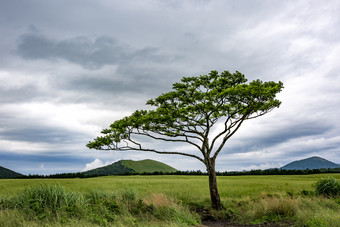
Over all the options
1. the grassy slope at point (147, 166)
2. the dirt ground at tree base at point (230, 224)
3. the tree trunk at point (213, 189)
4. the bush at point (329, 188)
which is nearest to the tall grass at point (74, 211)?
the dirt ground at tree base at point (230, 224)

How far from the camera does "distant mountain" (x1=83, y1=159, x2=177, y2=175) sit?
15088 centimetres

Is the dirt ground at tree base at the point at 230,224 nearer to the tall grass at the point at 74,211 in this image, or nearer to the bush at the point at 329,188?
the tall grass at the point at 74,211

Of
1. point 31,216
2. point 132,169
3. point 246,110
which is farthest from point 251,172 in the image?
point 132,169

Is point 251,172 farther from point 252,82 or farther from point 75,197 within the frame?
point 75,197

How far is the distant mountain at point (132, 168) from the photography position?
495 ft

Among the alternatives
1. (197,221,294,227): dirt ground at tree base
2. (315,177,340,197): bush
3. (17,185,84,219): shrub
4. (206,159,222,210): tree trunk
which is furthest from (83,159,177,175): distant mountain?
(17,185,84,219): shrub

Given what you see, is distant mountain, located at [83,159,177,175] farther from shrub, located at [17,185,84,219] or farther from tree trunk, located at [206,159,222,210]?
shrub, located at [17,185,84,219]

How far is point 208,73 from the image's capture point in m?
19.7

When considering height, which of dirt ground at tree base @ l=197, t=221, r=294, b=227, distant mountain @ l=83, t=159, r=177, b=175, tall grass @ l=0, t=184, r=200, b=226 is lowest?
dirt ground at tree base @ l=197, t=221, r=294, b=227

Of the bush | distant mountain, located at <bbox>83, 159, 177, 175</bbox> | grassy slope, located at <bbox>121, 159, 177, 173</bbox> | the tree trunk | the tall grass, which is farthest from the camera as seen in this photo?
distant mountain, located at <bbox>83, 159, 177, 175</bbox>

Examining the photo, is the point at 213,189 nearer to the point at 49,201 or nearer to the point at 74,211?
the point at 74,211

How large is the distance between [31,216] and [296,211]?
572 inches

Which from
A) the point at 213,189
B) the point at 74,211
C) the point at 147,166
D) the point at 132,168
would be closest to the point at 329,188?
the point at 213,189

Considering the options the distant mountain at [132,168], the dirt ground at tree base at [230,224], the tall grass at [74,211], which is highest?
the distant mountain at [132,168]
